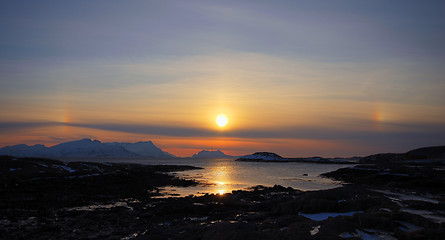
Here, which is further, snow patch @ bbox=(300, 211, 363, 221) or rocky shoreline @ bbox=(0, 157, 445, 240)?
snow patch @ bbox=(300, 211, 363, 221)

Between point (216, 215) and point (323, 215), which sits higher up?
point (323, 215)

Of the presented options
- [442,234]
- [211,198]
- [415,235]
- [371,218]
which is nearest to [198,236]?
[371,218]

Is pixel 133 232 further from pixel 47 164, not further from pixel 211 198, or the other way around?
pixel 47 164

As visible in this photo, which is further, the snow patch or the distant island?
the snow patch

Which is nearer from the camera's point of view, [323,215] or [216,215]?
[323,215]

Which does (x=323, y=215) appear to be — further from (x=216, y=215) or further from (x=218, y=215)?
(x=216, y=215)

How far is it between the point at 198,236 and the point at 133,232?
5.86 metres

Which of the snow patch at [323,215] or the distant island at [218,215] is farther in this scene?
the snow patch at [323,215]

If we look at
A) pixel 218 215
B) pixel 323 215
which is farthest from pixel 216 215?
pixel 323 215

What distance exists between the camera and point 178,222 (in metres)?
19.3

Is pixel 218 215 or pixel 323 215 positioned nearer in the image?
pixel 323 215

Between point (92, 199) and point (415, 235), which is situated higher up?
point (415, 235)

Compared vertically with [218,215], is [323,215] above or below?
above

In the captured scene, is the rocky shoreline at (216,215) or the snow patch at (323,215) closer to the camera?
the rocky shoreline at (216,215)
